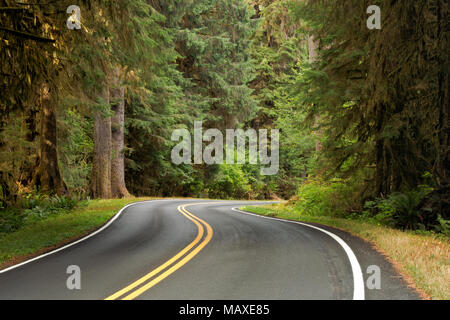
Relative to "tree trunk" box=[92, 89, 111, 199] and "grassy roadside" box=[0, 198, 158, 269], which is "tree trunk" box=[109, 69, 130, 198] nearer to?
"tree trunk" box=[92, 89, 111, 199]

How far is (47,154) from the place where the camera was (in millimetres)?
18203

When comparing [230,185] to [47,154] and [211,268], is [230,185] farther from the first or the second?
[211,268]

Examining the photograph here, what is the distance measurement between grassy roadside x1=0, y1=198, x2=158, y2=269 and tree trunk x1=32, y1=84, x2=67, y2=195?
2.06 meters

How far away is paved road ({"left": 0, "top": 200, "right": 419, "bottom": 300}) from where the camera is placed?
5895 millimetres

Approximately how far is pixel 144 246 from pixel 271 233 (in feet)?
12.6

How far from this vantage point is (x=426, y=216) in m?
11.1

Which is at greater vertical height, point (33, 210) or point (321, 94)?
point (321, 94)

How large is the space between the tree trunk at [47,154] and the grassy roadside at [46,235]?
A: 2063mm
